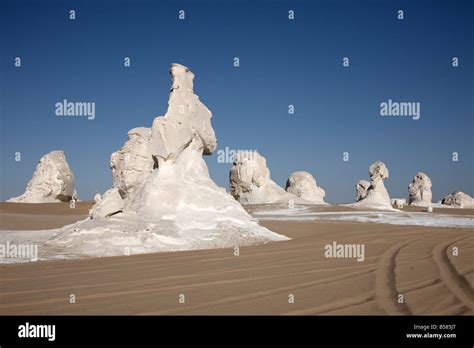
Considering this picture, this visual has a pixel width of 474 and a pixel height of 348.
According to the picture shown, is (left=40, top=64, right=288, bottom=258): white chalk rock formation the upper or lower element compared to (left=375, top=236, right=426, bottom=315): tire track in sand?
upper

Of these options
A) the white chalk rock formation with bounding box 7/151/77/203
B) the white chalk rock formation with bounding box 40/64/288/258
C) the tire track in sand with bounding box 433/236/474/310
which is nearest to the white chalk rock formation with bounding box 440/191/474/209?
the white chalk rock formation with bounding box 7/151/77/203

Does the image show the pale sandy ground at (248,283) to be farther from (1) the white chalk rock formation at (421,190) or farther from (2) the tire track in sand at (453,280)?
(1) the white chalk rock formation at (421,190)

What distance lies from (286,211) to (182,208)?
16.8 m

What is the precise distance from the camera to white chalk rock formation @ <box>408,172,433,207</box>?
164ft

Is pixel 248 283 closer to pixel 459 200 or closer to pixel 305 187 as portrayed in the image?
pixel 305 187

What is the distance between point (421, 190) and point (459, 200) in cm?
684

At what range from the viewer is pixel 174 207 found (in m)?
11.1

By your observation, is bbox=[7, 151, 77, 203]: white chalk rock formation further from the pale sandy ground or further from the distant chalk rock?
the pale sandy ground

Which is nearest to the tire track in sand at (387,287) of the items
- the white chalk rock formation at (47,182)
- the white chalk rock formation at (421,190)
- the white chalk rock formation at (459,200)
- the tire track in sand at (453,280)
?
the tire track in sand at (453,280)

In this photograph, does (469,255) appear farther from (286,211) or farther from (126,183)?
(286,211)

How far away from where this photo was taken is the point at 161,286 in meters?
5.64

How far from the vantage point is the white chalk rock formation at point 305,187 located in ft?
135

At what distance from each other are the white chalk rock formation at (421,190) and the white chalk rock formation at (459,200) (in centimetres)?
469

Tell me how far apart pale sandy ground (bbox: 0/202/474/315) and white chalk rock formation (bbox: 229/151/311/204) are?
2603 centimetres
